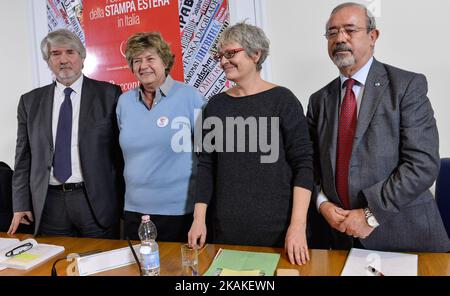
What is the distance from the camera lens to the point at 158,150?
1.87 metres

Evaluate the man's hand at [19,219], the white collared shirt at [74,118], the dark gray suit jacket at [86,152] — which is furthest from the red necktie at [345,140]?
the man's hand at [19,219]

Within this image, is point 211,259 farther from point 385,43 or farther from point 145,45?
point 385,43

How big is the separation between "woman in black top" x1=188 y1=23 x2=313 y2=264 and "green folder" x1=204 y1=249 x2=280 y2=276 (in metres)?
0.14

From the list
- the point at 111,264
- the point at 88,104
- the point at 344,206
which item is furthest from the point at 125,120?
the point at 344,206

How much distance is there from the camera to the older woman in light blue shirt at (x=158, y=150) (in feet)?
6.13

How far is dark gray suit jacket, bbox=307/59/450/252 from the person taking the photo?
1.42 metres

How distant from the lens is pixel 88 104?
2084 mm

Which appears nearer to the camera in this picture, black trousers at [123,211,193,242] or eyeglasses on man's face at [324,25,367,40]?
eyeglasses on man's face at [324,25,367,40]

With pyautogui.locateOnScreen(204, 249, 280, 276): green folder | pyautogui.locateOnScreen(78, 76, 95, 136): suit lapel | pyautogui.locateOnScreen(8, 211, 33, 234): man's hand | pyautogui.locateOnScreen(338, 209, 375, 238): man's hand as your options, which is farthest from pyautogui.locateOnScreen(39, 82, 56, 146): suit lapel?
pyautogui.locateOnScreen(338, 209, 375, 238): man's hand

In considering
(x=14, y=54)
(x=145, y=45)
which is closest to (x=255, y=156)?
(x=145, y=45)

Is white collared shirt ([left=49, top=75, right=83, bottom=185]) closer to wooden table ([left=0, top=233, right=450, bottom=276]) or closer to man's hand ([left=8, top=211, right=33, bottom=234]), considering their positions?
man's hand ([left=8, top=211, right=33, bottom=234])

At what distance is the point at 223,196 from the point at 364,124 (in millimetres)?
671

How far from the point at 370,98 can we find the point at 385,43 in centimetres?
90

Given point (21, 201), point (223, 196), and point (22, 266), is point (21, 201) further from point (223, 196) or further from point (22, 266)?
point (223, 196)
